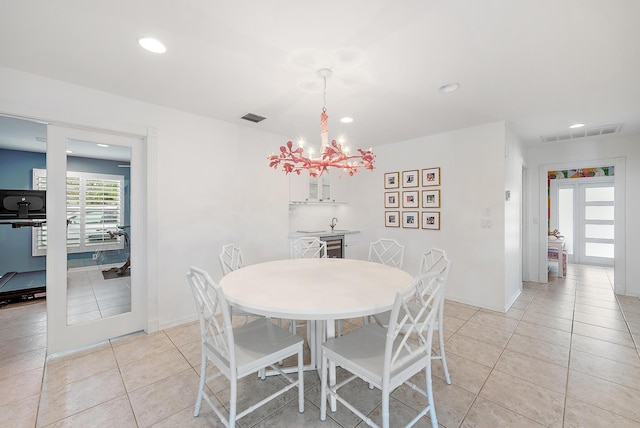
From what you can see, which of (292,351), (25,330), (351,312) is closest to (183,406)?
(292,351)

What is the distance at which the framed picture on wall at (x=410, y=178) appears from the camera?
4.25m

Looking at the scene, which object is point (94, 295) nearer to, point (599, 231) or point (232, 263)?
point (232, 263)

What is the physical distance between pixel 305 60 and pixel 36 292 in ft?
15.8

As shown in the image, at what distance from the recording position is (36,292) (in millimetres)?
3801

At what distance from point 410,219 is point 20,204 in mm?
5999

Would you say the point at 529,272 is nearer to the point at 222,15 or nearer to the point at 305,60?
the point at 305,60

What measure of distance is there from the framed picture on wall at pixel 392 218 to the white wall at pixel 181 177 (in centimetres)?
201

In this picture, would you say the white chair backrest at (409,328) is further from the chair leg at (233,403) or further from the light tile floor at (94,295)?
the light tile floor at (94,295)

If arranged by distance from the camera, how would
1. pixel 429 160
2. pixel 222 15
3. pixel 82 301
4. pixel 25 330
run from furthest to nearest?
pixel 429 160 → pixel 25 330 → pixel 82 301 → pixel 222 15

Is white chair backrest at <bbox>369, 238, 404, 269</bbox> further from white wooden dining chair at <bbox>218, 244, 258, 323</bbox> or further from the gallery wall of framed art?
white wooden dining chair at <bbox>218, 244, 258, 323</bbox>

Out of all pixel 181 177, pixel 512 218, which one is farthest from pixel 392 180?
pixel 181 177

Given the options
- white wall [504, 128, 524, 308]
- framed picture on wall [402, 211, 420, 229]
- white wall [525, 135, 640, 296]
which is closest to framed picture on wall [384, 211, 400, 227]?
framed picture on wall [402, 211, 420, 229]

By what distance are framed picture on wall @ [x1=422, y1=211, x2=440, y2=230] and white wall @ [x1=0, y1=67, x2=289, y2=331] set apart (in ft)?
7.68

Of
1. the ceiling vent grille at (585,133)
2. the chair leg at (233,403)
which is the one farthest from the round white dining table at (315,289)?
the ceiling vent grille at (585,133)
